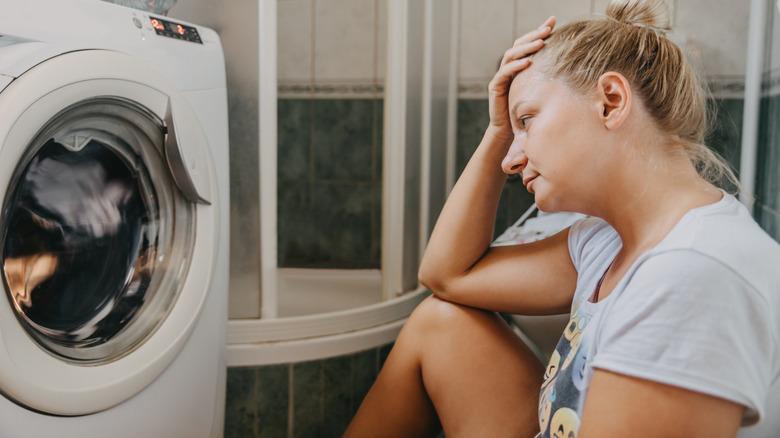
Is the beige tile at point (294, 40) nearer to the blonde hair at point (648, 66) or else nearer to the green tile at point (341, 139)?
the green tile at point (341, 139)

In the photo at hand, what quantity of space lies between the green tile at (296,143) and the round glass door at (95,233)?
100 centimetres

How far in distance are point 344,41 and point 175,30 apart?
97 cm

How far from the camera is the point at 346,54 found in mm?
2260

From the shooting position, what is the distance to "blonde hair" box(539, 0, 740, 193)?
2.95 feet

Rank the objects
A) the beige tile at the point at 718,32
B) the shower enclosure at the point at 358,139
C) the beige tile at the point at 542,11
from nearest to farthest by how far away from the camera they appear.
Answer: the shower enclosure at the point at 358,139, the beige tile at the point at 718,32, the beige tile at the point at 542,11

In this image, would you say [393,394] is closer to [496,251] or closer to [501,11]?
[496,251]

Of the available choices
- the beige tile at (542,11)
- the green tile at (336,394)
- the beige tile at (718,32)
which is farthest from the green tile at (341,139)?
the beige tile at (718,32)

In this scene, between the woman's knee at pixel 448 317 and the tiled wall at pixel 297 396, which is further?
the tiled wall at pixel 297 396

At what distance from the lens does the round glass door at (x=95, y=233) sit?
100 centimetres

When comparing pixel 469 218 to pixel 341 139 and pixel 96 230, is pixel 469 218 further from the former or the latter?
pixel 341 139

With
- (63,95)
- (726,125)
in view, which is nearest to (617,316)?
(63,95)

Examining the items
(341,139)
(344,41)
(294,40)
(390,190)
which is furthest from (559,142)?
(341,139)

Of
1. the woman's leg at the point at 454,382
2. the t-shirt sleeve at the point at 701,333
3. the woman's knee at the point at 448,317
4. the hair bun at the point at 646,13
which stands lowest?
the woman's leg at the point at 454,382

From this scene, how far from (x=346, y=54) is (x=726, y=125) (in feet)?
3.61
